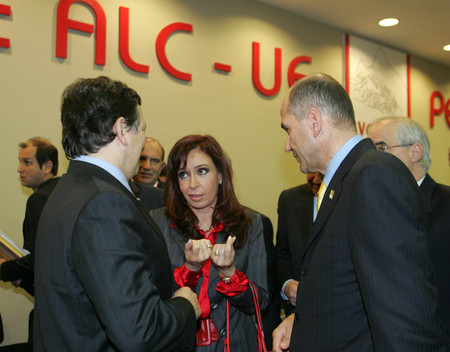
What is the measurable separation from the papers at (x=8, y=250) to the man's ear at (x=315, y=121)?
2400 millimetres

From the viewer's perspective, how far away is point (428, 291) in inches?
40.2

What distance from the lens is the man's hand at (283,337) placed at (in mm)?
1641

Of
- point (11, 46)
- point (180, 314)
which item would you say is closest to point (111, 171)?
point (180, 314)

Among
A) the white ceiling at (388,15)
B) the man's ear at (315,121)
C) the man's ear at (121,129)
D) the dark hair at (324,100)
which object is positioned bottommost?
the man's ear at (121,129)

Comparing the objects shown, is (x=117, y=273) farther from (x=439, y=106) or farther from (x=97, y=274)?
(x=439, y=106)

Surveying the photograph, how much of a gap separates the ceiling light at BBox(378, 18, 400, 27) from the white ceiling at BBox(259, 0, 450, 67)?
0.23 feet

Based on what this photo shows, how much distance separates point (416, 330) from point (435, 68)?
26.9 ft

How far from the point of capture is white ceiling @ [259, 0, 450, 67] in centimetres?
539

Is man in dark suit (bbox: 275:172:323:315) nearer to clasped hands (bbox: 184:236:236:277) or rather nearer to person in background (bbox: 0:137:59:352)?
clasped hands (bbox: 184:236:236:277)

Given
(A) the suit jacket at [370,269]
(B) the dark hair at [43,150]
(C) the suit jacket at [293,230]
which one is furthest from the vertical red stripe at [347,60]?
(A) the suit jacket at [370,269]


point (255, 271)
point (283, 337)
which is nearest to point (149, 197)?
point (255, 271)

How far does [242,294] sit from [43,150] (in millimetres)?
2340

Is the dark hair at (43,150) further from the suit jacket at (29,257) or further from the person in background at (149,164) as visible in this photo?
the person in background at (149,164)

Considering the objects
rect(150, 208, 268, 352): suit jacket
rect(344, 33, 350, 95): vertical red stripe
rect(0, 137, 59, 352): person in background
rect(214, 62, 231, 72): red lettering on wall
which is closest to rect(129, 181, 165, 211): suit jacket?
rect(0, 137, 59, 352): person in background
